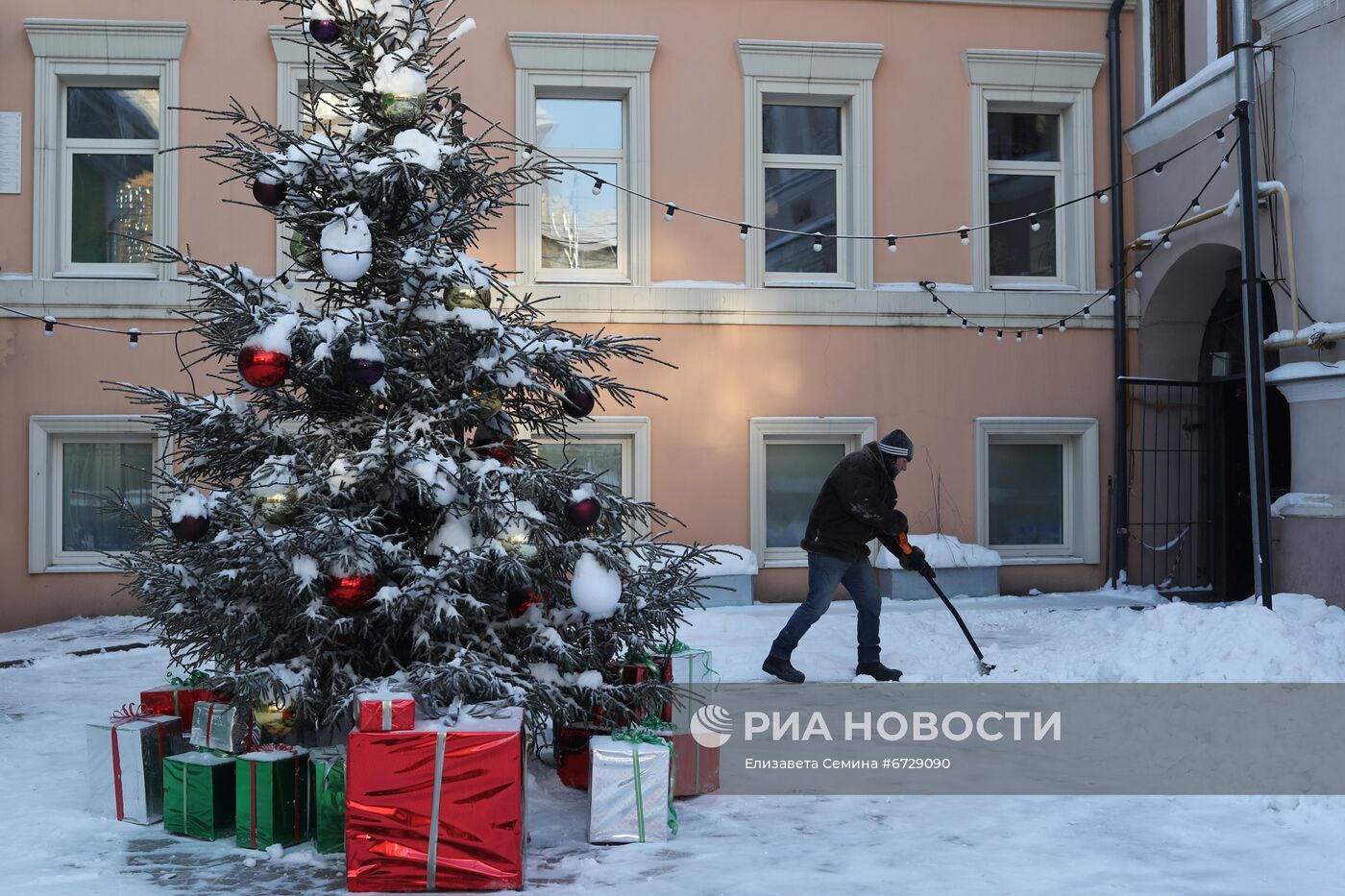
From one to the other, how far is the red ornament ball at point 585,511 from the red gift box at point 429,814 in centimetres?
99

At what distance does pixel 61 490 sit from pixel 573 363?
298 inches

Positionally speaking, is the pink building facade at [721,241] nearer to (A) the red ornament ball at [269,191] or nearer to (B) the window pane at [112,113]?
(B) the window pane at [112,113]

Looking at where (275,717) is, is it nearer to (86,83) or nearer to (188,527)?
(188,527)

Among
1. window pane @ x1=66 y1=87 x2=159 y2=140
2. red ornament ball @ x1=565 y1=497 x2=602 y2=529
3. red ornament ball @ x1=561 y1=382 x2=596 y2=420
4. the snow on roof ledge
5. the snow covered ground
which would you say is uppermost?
window pane @ x1=66 y1=87 x2=159 y2=140

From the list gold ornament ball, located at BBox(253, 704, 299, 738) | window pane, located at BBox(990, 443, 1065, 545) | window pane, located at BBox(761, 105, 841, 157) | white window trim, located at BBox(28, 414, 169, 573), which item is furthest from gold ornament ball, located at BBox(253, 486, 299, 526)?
window pane, located at BBox(990, 443, 1065, 545)

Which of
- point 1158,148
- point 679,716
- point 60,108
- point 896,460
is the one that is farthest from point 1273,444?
point 60,108

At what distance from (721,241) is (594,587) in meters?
7.40

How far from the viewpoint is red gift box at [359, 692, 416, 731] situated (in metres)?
4.15

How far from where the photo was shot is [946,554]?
11.5 meters

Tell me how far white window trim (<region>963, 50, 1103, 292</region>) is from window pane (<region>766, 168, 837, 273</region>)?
4.43ft

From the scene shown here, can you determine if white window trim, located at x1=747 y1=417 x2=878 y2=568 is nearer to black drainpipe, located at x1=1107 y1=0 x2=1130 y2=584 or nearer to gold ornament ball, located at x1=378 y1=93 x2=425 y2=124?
black drainpipe, located at x1=1107 y1=0 x2=1130 y2=584

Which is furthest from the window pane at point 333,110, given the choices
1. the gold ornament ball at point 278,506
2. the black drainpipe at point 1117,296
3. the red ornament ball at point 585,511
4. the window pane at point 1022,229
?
the black drainpipe at point 1117,296

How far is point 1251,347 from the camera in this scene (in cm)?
891

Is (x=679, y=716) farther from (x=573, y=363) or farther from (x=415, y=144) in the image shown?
(x=415, y=144)
